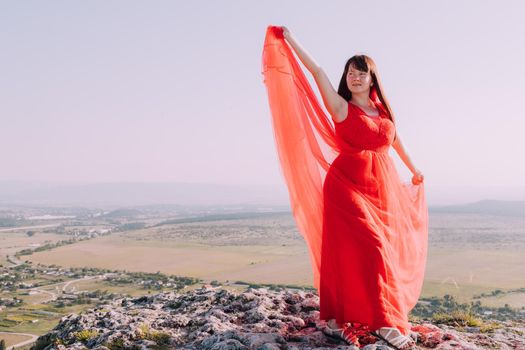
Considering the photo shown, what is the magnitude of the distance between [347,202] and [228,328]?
6.61 feet

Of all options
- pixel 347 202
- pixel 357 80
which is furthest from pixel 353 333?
pixel 357 80

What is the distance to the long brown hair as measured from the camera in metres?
5.42

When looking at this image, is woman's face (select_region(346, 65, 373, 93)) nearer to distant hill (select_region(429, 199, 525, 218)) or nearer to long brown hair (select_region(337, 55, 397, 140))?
long brown hair (select_region(337, 55, 397, 140))

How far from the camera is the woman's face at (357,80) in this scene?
5422mm

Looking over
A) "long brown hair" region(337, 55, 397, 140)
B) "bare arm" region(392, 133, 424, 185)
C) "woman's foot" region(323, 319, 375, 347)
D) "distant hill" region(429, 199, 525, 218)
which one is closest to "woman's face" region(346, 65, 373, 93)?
"long brown hair" region(337, 55, 397, 140)

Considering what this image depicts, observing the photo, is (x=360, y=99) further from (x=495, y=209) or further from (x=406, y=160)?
(x=495, y=209)

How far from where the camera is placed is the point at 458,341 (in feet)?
17.7

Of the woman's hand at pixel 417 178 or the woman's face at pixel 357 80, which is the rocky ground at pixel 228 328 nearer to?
the woman's hand at pixel 417 178

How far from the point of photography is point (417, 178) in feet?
21.6

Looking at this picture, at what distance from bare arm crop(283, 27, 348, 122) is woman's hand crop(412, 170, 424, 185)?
1.79 m

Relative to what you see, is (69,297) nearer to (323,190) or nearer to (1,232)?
(323,190)

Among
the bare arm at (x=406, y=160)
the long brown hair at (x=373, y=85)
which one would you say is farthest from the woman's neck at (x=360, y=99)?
the bare arm at (x=406, y=160)

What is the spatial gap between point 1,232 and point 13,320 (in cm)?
10444

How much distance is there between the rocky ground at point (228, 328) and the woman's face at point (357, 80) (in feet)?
9.08
